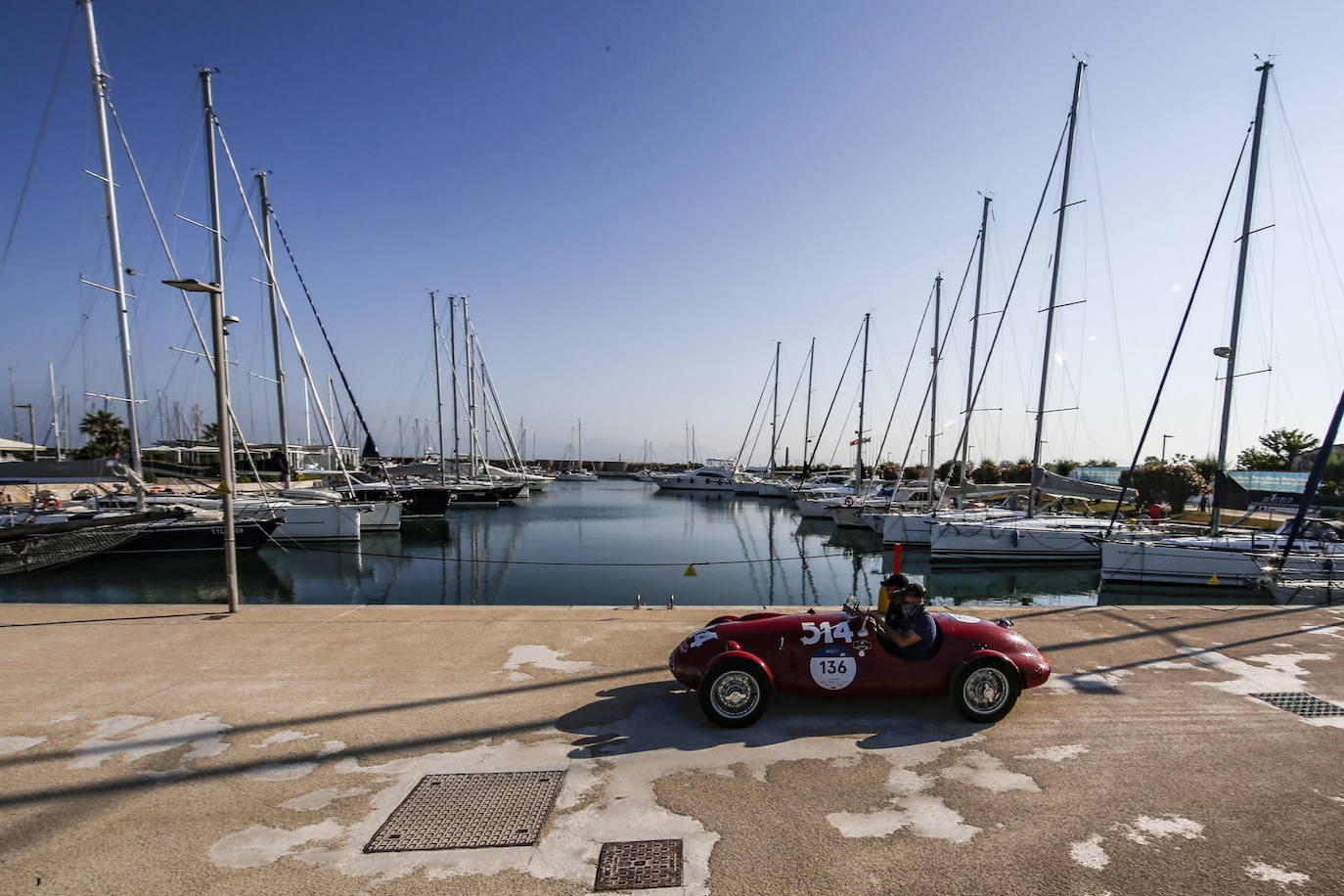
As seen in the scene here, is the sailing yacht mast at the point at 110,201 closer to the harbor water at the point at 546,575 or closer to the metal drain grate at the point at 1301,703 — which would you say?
the harbor water at the point at 546,575

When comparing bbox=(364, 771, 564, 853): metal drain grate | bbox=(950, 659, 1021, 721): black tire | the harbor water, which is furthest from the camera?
the harbor water

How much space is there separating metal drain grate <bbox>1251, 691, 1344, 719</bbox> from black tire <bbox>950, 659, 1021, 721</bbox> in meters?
3.26

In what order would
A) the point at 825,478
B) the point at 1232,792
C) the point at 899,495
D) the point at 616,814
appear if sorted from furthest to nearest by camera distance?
the point at 825,478 → the point at 899,495 → the point at 1232,792 → the point at 616,814

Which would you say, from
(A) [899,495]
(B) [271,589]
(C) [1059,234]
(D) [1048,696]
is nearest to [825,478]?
(A) [899,495]

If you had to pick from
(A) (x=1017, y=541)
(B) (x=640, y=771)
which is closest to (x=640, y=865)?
(B) (x=640, y=771)

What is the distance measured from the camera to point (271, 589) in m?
22.7

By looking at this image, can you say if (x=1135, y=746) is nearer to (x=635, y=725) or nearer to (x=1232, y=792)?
(x=1232, y=792)

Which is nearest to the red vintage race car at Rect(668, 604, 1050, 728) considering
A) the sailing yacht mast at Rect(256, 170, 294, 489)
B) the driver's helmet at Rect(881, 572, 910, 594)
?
the driver's helmet at Rect(881, 572, 910, 594)

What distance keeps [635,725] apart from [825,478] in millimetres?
73416

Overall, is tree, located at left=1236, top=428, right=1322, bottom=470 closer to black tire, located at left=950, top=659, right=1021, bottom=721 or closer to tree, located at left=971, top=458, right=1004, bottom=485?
tree, located at left=971, top=458, right=1004, bottom=485

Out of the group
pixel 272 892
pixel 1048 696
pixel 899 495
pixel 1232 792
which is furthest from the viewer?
pixel 899 495

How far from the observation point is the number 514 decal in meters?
6.26

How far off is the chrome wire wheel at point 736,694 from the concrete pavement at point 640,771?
0.24 meters

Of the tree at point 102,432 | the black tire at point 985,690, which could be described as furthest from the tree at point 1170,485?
the tree at point 102,432
